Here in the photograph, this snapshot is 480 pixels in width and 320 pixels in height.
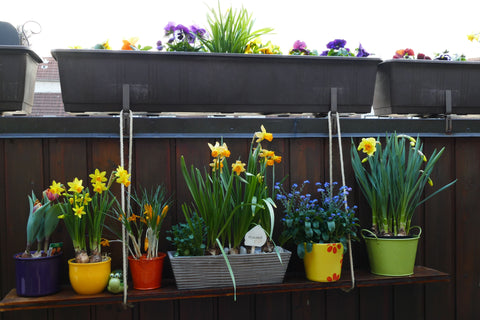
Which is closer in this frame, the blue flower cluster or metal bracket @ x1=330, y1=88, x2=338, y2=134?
the blue flower cluster

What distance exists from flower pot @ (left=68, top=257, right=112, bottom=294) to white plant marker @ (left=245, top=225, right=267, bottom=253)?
1.44 feet

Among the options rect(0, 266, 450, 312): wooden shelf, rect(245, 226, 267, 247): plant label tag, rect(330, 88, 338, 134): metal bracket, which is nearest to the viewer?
rect(0, 266, 450, 312): wooden shelf

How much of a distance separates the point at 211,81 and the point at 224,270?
0.63 metres

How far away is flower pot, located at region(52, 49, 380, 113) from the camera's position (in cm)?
156

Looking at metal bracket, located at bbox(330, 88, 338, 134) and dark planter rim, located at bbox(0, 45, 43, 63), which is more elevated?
dark planter rim, located at bbox(0, 45, 43, 63)

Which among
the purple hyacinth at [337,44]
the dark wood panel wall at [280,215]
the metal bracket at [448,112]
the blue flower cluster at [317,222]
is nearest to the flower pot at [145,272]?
the dark wood panel wall at [280,215]

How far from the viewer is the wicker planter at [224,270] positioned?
1441mm

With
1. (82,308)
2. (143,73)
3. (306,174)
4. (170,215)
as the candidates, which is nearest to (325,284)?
(306,174)

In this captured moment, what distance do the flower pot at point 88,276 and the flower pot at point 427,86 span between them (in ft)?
3.79

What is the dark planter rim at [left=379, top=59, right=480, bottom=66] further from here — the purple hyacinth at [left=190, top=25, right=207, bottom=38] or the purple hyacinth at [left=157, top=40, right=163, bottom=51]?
→ the purple hyacinth at [left=157, top=40, right=163, bottom=51]

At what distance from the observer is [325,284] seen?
1.54 metres

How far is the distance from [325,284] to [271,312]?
270mm

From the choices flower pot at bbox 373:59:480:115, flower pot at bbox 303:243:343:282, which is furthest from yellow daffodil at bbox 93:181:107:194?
flower pot at bbox 373:59:480:115

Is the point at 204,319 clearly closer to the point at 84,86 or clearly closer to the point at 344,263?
the point at 344,263
